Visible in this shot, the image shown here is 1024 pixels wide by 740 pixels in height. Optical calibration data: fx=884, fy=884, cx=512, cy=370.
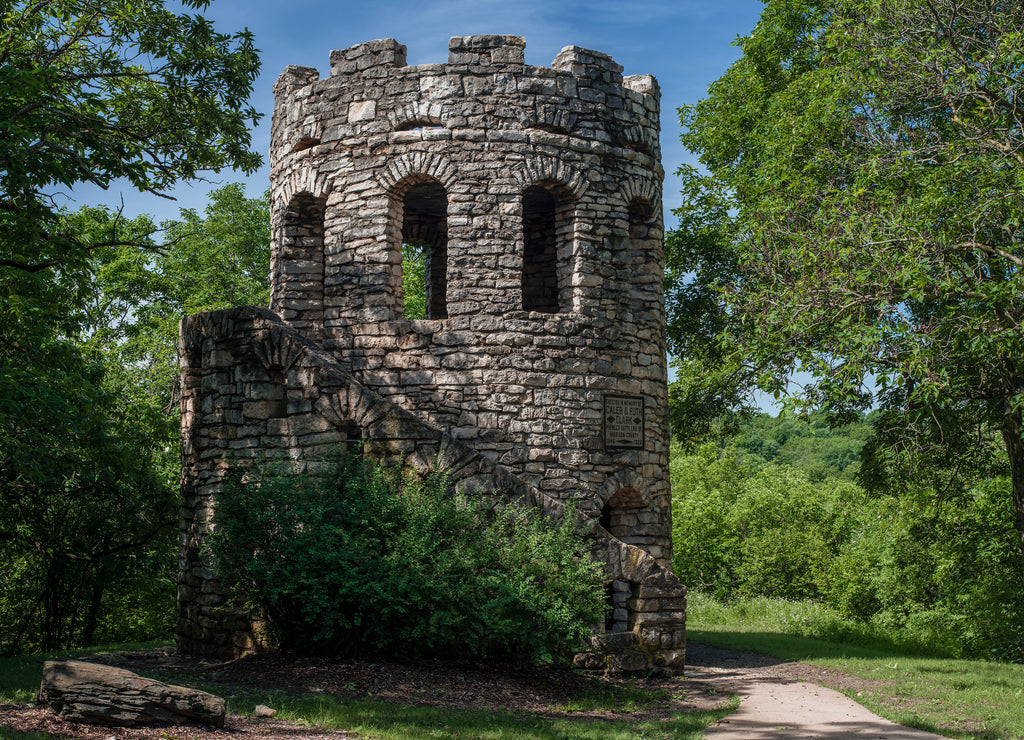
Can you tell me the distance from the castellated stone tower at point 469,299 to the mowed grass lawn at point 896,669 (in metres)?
2.44

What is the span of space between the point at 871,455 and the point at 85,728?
12.6 m

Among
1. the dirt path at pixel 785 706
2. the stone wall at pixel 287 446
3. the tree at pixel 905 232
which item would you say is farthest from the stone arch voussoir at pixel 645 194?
the dirt path at pixel 785 706

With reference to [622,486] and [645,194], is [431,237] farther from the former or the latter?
[622,486]

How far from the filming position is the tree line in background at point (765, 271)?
10.2 m

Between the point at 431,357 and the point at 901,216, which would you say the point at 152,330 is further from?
the point at 901,216

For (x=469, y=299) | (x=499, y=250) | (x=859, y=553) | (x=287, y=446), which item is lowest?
(x=859, y=553)

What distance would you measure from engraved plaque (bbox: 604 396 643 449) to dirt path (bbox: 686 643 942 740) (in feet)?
9.34

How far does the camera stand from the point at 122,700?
5750 millimetres

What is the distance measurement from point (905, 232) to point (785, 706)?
5.62m

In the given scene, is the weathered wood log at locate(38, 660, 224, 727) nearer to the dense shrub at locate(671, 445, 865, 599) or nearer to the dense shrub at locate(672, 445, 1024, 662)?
the dense shrub at locate(672, 445, 1024, 662)

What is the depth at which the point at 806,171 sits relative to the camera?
12.9m

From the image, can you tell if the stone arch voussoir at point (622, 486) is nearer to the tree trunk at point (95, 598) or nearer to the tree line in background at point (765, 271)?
the tree line in background at point (765, 271)

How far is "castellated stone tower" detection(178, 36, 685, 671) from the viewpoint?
10148 millimetres

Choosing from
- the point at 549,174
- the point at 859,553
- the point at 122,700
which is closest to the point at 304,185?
the point at 549,174
